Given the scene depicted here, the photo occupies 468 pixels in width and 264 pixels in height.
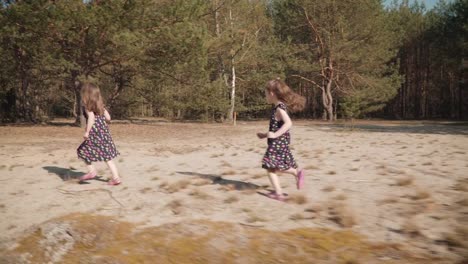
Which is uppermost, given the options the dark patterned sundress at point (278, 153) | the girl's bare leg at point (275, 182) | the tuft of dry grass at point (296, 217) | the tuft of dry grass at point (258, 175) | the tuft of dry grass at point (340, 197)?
the dark patterned sundress at point (278, 153)

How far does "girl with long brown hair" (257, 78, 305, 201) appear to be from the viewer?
438cm

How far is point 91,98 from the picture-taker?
5.35 m

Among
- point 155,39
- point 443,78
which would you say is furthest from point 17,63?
point 443,78

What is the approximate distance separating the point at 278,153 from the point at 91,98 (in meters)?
2.84

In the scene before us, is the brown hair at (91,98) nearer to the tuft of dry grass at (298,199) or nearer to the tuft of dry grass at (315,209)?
the tuft of dry grass at (298,199)

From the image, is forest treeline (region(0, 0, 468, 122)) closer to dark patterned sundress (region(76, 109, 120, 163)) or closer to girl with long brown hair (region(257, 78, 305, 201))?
dark patterned sundress (region(76, 109, 120, 163))

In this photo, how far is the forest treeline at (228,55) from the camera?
1521 centimetres

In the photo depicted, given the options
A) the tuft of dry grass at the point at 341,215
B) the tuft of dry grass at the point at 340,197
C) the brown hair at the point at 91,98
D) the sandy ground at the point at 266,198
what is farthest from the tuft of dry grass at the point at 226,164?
the tuft of dry grass at the point at 341,215

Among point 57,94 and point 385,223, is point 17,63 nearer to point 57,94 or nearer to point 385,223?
point 57,94

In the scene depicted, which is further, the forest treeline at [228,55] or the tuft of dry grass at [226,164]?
the forest treeline at [228,55]

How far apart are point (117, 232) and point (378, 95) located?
28313 mm

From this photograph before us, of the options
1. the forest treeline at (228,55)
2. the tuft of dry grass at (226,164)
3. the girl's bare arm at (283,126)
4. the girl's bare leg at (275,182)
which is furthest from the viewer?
the forest treeline at (228,55)

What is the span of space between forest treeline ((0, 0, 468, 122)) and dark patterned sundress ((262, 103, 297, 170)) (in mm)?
11383

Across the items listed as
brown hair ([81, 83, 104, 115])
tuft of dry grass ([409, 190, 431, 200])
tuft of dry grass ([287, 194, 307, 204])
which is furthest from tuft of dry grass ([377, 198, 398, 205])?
brown hair ([81, 83, 104, 115])
